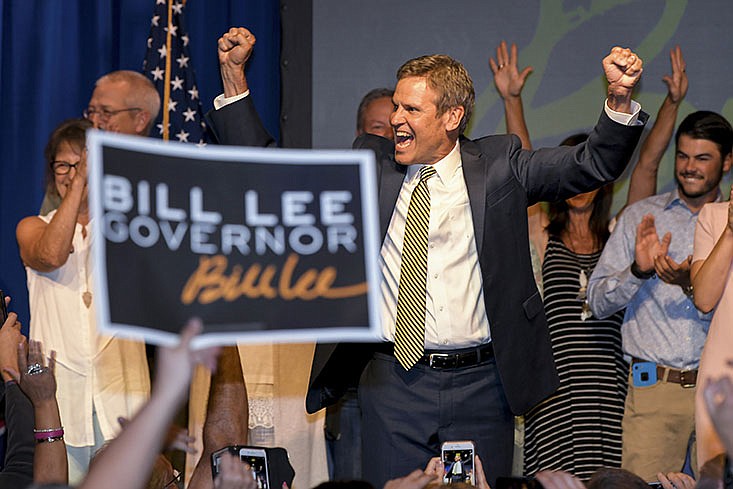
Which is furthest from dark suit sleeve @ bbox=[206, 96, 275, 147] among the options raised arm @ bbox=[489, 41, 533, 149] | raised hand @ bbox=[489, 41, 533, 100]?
raised hand @ bbox=[489, 41, 533, 100]

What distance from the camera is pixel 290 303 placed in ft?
6.65

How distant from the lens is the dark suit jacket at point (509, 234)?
3039mm

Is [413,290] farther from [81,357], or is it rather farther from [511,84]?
[511,84]

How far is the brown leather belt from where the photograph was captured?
159 inches

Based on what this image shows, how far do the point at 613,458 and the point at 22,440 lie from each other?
2307mm

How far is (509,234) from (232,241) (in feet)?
4.13

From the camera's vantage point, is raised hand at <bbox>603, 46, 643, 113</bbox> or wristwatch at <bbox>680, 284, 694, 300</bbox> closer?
raised hand at <bbox>603, 46, 643, 113</bbox>

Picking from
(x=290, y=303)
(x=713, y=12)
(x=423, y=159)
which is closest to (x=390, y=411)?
(x=423, y=159)

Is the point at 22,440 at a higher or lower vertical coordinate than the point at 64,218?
lower

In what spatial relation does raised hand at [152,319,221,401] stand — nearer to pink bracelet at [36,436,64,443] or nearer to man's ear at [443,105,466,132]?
pink bracelet at [36,436,64,443]

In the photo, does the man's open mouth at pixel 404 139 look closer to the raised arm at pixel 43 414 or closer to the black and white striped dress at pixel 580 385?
the raised arm at pixel 43 414

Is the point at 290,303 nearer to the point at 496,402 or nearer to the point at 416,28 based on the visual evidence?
the point at 496,402

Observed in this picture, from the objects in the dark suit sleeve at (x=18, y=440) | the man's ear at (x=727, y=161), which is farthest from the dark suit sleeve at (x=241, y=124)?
the man's ear at (x=727, y=161)

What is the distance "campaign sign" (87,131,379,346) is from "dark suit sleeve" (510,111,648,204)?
103 centimetres
